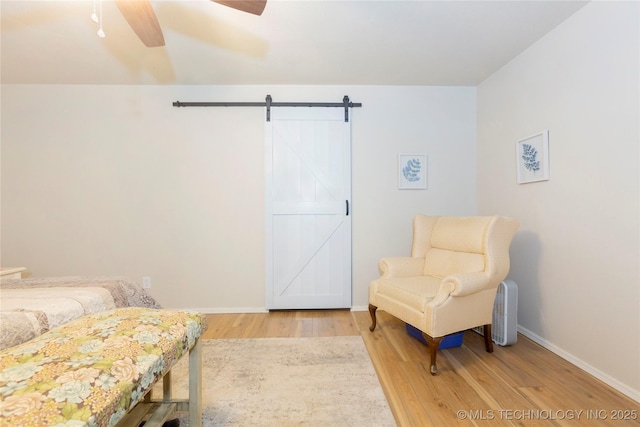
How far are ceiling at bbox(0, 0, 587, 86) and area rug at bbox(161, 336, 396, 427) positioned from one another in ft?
7.76

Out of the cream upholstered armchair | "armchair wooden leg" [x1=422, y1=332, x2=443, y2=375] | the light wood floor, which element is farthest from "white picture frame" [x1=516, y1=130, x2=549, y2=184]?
"armchair wooden leg" [x1=422, y1=332, x2=443, y2=375]

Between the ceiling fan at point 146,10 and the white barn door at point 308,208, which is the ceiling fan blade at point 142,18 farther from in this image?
the white barn door at point 308,208

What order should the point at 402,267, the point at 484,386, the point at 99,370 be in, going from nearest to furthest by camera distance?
the point at 99,370
the point at 484,386
the point at 402,267

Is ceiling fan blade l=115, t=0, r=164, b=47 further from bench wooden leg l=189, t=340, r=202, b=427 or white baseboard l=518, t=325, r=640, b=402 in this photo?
white baseboard l=518, t=325, r=640, b=402

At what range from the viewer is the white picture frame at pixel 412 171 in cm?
306

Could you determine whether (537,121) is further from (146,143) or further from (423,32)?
(146,143)

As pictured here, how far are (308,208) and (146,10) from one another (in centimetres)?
200

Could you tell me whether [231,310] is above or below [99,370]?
below

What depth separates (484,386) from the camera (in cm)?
169

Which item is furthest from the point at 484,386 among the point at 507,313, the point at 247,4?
the point at 247,4

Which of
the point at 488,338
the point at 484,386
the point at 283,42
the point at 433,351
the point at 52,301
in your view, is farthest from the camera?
the point at 283,42

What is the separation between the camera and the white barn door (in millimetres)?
2986

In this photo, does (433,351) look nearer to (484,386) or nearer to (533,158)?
(484,386)

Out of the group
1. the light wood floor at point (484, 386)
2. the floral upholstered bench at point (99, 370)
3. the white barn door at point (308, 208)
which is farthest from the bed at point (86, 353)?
A: the white barn door at point (308, 208)
